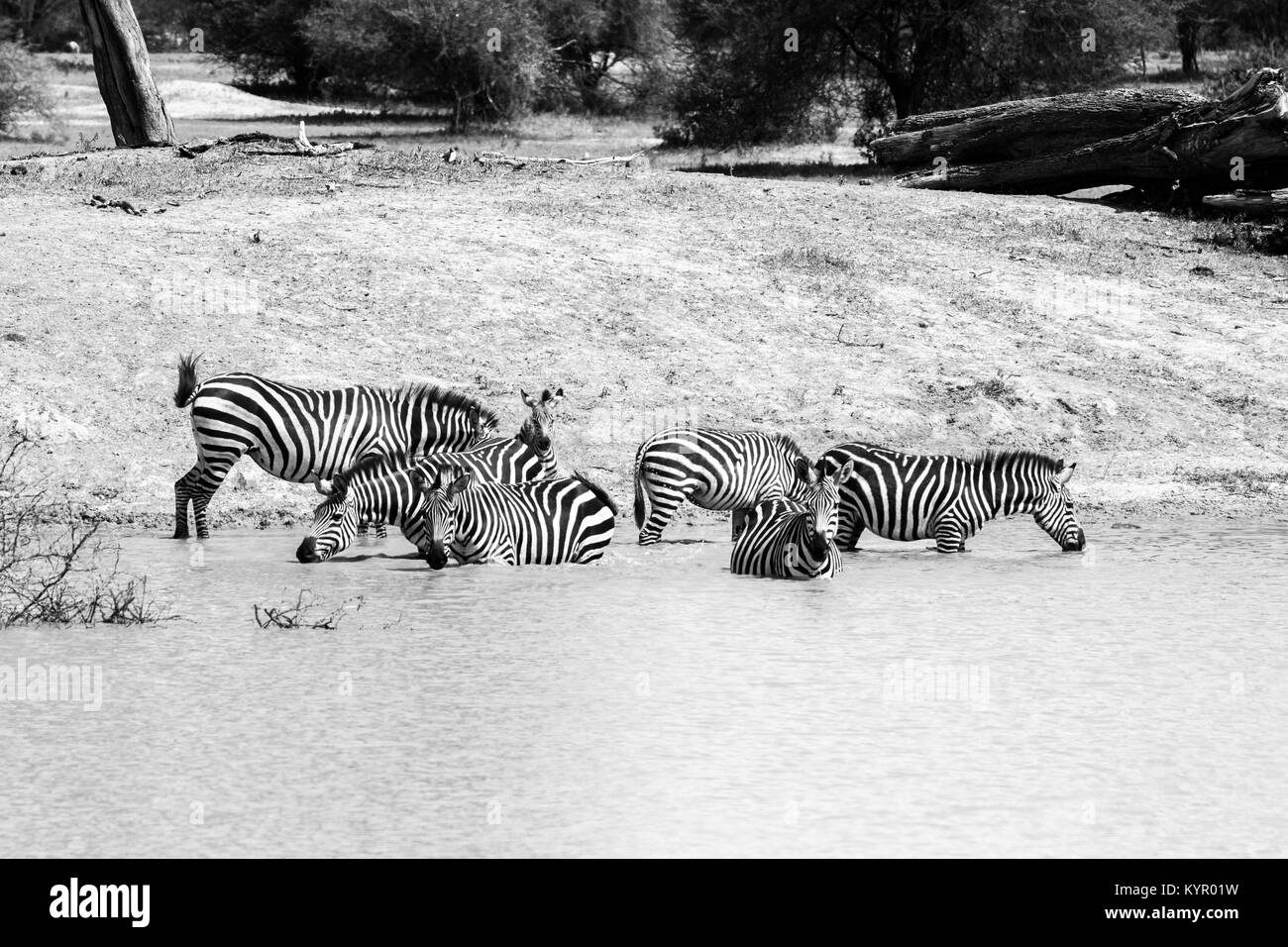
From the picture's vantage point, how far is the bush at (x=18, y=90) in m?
38.5

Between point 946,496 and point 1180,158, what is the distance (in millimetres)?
12322

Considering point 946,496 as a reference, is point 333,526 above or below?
below

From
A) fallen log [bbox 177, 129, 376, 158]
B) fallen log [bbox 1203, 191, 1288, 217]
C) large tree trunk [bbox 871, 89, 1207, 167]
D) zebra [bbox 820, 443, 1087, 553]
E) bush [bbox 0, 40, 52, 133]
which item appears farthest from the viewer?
bush [bbox 0, 40, 52, 133]

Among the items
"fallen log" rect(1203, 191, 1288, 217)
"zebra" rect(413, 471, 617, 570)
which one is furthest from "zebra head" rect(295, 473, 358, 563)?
"fallen log" rect(1203, 191, 1288, 217)

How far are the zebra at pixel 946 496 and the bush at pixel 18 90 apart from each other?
28.4 m

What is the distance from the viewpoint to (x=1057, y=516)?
14352 millimetres

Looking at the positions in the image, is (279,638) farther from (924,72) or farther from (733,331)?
(924,72)

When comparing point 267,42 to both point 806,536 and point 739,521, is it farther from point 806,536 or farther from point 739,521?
point 806,536

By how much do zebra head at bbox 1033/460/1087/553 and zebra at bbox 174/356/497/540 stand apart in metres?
4.66


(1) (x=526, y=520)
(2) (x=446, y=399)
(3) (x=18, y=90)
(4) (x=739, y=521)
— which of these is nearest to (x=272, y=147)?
(2) (x=446, y=399)

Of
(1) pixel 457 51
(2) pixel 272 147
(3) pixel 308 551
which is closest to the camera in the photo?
(3) pixel 308 551

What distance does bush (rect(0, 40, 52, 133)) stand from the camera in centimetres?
3853

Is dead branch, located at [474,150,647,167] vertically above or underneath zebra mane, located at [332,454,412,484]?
above

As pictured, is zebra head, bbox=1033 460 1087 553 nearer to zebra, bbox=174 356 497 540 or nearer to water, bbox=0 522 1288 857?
water, bbox=0 522 1288 857
